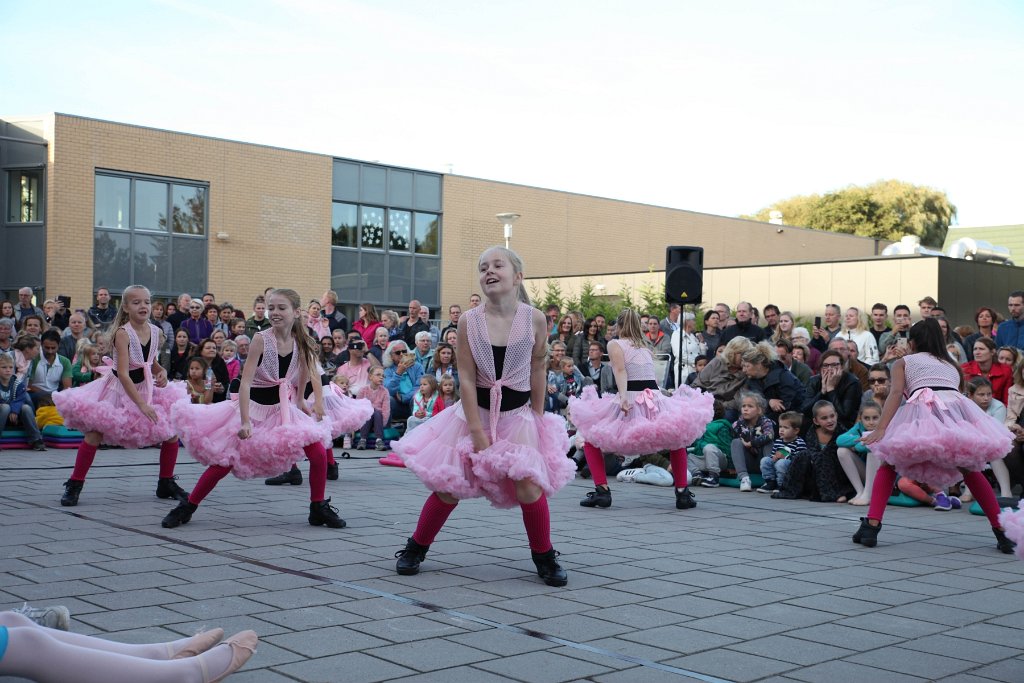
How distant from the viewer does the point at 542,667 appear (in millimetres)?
4449

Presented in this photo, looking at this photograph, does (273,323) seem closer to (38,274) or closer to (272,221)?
(38,274)

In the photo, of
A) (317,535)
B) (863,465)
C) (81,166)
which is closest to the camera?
(317,535)

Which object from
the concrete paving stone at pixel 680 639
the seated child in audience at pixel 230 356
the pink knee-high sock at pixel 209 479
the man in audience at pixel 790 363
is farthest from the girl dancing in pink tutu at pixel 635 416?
the seated child in audience at pixel 230 356

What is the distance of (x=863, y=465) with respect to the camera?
11.0 meters

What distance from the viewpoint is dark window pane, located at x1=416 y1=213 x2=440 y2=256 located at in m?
31.9

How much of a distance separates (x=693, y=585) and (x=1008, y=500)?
5139 millimetres

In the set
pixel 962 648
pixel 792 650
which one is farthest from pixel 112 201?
pixel 962 648

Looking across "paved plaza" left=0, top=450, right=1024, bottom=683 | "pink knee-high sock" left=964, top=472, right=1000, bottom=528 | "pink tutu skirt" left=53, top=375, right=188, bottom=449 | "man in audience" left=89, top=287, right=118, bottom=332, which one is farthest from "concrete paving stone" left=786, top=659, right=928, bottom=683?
"man in audience" left=89, top=287, right=118, bottom=332

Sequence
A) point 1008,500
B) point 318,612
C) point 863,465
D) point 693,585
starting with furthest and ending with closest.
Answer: point 863,465, point 1008,500, point 693,585, point 318,612

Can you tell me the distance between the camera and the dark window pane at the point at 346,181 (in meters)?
30.0

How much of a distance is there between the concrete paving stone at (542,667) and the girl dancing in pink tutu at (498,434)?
1535mm

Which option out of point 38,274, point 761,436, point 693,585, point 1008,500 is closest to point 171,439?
point 693,585

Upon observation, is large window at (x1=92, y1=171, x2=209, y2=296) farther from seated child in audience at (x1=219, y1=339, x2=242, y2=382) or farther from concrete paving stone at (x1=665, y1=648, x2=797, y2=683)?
concrete paving stone at (x1=665, y1=648, x2=797, y2=683)

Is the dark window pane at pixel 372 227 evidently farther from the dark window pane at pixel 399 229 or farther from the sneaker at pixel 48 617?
the sneaker at pixel 48 617
